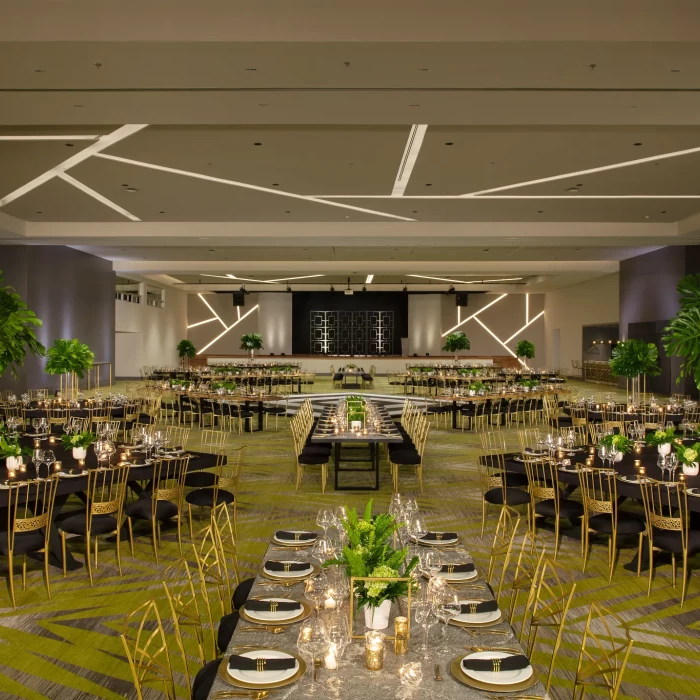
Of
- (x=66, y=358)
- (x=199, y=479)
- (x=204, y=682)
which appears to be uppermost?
(x=66, y=358)

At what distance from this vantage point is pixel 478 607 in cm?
290

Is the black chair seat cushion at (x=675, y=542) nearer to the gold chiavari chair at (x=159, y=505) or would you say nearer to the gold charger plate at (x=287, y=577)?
the gold charger plate at (x=287, y=577)

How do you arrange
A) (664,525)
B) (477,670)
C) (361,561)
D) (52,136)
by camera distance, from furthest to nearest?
(52,136)
(664,525)
(361,561)
(477,670)

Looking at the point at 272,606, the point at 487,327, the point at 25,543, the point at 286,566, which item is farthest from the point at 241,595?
the point at 487,327

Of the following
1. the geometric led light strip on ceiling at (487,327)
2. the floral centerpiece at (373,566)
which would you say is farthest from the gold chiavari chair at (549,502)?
the geometric led light strip on ceiling at (487,327)

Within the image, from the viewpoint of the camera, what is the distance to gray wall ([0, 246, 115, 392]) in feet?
55.4

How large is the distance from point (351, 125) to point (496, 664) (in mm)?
7192

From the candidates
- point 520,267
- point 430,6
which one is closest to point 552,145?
point 430,6

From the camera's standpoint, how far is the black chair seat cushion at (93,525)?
536 centimetres

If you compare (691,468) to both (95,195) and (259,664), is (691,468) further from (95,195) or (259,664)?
(95,195)

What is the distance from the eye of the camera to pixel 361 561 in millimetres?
2705

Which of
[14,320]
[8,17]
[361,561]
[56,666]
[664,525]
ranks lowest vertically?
[56,666]

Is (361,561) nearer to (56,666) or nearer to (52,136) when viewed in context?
(56,666)

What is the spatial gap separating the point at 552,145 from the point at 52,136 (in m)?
6.66
